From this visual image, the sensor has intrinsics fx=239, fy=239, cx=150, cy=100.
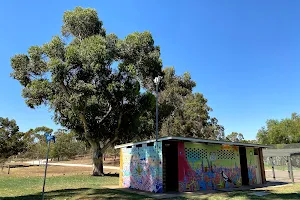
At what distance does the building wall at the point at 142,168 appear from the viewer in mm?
11406

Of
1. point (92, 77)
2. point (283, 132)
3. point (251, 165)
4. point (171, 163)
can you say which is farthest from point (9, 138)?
point (283, 132)

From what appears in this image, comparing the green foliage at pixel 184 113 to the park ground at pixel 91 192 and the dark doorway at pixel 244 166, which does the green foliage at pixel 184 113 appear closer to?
the dark doorway at pixel 244 166

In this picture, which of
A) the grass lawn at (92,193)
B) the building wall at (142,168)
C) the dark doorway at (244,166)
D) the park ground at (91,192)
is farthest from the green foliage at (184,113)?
the grass lawn at (92,193)

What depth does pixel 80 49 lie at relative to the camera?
17.7 m

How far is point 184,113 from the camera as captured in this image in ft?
116

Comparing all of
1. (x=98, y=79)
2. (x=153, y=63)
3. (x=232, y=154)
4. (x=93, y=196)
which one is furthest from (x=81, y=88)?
(x=232, y=154)

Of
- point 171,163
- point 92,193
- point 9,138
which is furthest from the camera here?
point 9,138

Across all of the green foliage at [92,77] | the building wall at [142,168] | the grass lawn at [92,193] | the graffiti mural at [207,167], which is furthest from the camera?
the green foliage at [92,77]

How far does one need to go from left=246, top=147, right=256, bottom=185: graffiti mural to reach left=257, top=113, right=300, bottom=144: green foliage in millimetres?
47286

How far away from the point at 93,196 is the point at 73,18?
1596cm

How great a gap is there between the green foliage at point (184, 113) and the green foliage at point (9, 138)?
73.7 ft

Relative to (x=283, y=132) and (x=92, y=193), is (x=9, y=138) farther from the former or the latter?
(x=283, y=132)

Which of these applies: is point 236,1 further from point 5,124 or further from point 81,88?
point 5,124

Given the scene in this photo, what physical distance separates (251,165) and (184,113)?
66.5 feet
